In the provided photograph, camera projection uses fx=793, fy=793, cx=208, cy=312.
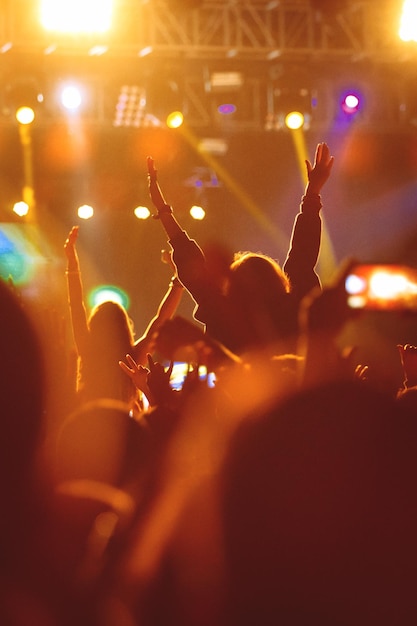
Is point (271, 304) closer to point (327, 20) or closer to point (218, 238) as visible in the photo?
point (327, 20)

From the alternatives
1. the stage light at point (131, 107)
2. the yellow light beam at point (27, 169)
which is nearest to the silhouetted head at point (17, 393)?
the yellow light beam at point (27, 169)

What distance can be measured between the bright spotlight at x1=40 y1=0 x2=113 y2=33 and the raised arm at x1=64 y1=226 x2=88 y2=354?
4.16 meters

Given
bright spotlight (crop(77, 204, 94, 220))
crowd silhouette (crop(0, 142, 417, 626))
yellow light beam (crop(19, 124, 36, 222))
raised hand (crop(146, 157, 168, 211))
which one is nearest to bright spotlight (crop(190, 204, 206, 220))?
bright spotlight (crop(77, 204, 94, 220))

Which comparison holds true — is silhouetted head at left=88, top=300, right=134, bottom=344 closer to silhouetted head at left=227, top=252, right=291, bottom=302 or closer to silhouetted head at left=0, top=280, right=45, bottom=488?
silhouetted head at left=227, top=252, right=291, bottom=302

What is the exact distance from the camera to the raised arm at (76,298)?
3529 mm

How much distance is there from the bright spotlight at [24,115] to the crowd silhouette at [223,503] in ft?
22.4

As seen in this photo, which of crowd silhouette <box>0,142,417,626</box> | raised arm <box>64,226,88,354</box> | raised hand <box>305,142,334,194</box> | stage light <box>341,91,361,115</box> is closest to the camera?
crowd silhouette <box>0,142,417,626</box>

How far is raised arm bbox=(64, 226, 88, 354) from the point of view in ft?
11.6

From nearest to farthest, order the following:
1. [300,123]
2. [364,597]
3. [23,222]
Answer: [364,597]
[300,123]
[23,222]

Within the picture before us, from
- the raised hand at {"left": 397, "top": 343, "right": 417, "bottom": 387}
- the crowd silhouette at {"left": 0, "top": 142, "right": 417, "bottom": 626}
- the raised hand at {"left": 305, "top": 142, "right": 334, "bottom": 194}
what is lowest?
the crowd silhouette at {"left": 0, "top": 142, "right": 417, "bottom": 626}

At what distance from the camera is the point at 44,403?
1443mm

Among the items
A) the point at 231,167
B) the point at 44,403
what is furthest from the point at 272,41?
the point at 44,403

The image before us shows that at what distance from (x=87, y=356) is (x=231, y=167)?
19.2 ft

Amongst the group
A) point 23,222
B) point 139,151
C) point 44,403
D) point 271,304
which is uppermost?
point 139,151
